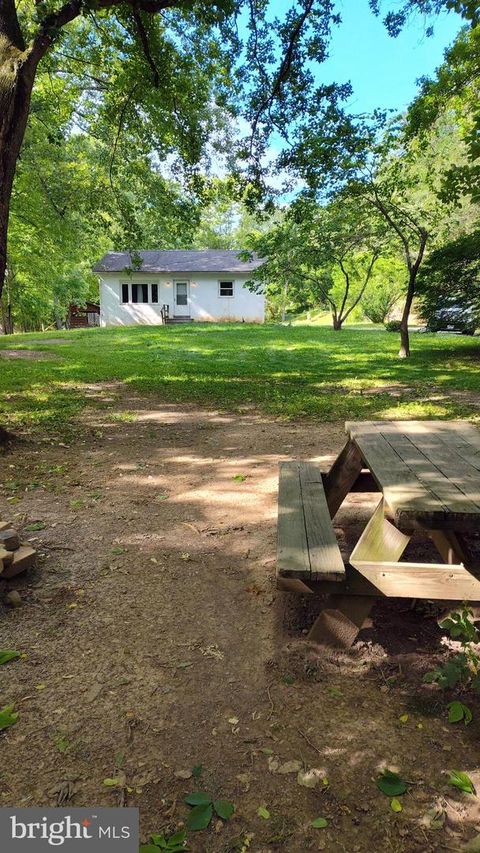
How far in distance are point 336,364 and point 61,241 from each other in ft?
A: 37.4

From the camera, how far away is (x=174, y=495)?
14.4 ft

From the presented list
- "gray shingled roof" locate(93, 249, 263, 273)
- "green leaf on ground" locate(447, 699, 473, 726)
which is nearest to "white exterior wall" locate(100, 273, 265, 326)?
"gray shingled roof" locate(93, 249, 263, 273)

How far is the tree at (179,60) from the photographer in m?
7.41

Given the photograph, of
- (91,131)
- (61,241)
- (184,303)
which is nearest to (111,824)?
(91,131)

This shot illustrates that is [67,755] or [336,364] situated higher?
[336,364]

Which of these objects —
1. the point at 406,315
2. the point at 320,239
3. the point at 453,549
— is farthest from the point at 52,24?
the point at 320,239

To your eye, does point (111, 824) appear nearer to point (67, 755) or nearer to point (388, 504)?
point (67, 755)

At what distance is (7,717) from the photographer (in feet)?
6.37

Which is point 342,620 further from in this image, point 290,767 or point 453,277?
point 453,277

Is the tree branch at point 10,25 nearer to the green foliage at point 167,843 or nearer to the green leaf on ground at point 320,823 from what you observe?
the green foliage at point 167,843

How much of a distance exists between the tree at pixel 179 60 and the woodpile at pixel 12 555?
18.0ft

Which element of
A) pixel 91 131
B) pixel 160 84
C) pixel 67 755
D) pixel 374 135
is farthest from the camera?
pixel 91 131

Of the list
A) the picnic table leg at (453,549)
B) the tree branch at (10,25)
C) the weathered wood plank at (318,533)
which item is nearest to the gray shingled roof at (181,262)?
the tree branch at (10,25)

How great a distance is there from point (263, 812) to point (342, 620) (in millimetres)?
887
